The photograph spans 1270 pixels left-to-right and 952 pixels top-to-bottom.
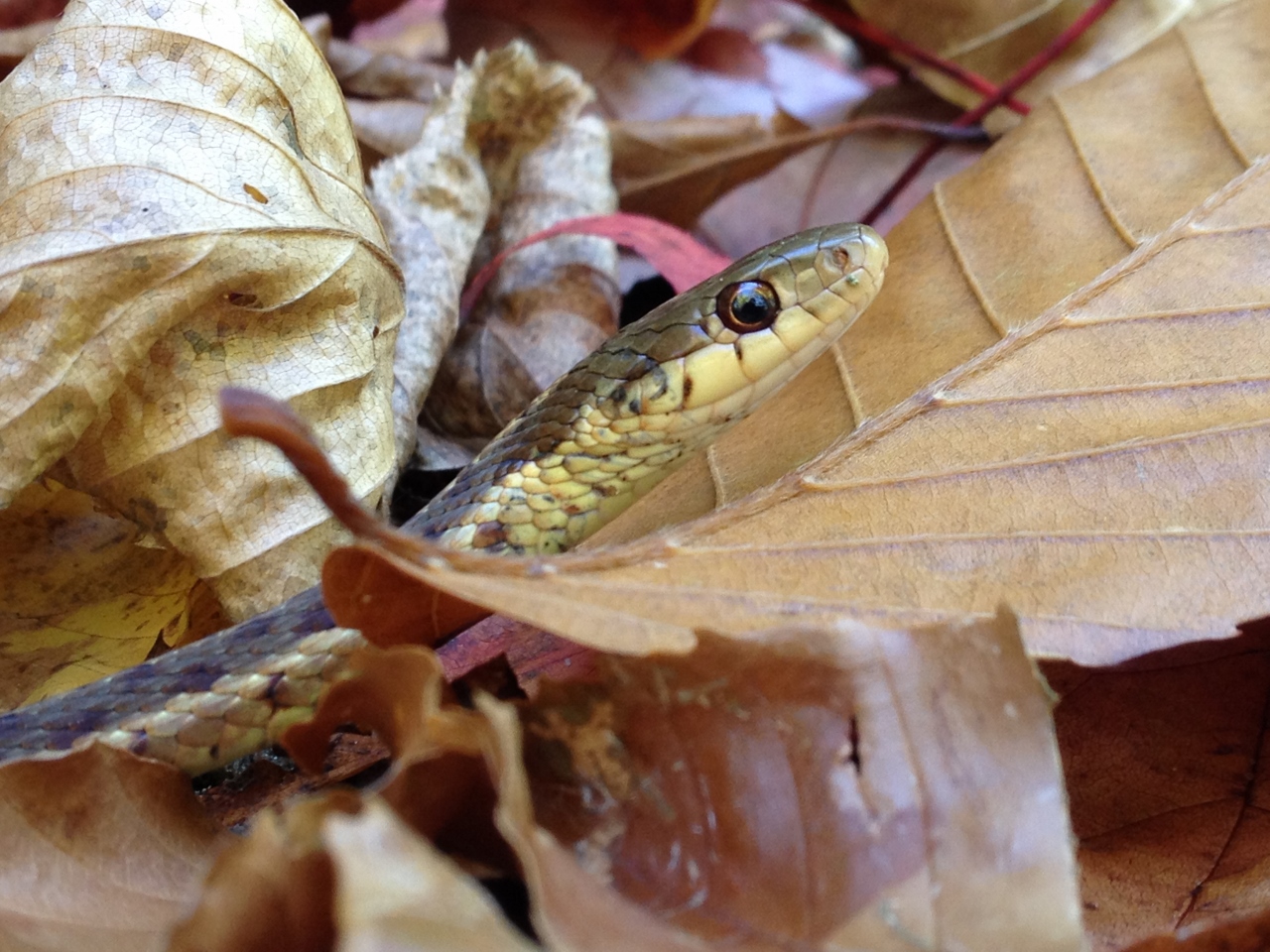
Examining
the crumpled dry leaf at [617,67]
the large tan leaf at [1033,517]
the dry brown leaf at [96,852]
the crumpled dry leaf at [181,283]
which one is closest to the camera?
the dry brown leaf at [96,852]

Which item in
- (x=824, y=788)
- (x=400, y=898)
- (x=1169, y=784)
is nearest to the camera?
(x=400, y=898)

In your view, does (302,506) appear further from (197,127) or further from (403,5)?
(403,5)

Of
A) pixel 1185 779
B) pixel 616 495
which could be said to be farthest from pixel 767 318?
pixel 1185 779

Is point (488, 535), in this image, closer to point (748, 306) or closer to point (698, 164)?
point (748, 306)

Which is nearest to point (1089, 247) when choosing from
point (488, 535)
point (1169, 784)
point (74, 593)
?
point (1169, 784)

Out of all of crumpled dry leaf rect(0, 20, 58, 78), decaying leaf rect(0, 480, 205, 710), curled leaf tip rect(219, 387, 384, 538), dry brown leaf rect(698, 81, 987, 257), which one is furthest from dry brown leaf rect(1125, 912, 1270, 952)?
crumpled dry leaf rect(0, 20, 58, 78)

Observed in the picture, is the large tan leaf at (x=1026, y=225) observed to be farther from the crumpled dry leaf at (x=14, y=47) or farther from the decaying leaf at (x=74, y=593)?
the crumpled dry leaf at (x=14, y=47)

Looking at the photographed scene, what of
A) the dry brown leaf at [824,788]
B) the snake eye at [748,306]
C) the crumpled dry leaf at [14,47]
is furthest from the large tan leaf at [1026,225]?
the crumpled dry leaf at [14,47]
